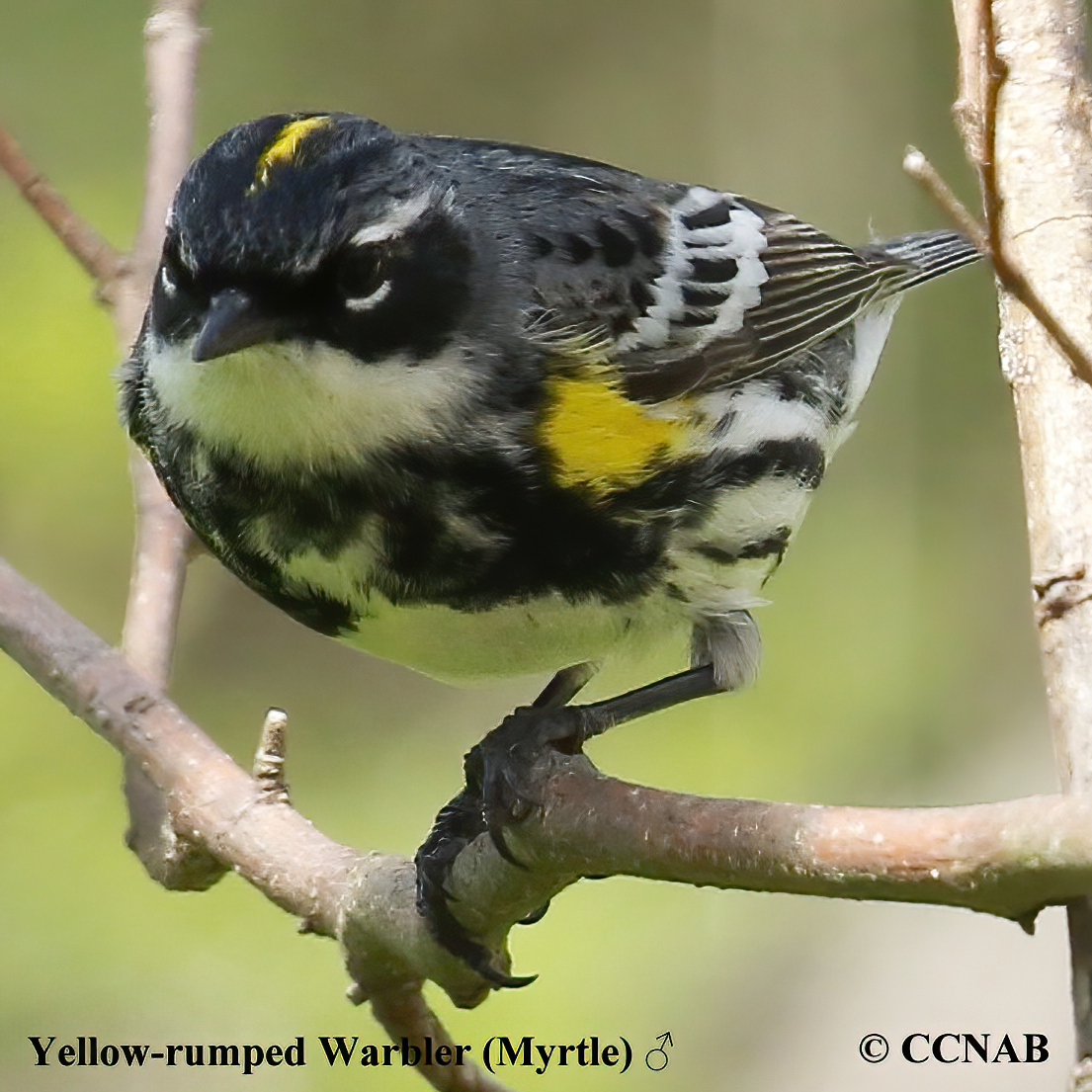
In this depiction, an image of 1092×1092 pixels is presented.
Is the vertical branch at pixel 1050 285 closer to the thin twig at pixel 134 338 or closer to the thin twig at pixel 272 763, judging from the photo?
the thin twig at pixel 272 763

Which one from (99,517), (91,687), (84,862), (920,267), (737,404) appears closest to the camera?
(91,687)

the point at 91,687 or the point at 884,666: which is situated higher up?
the point at 91,687

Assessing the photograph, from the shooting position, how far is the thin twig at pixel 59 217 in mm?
2691

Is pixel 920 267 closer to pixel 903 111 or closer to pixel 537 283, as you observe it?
pixel 537 283

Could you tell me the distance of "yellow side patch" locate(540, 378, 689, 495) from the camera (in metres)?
2.38

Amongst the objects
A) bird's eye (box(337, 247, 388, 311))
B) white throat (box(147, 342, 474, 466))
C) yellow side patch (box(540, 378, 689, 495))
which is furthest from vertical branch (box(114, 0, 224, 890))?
yellow side patch (box(540, 378, 689, 495))

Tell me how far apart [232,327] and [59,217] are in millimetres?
915

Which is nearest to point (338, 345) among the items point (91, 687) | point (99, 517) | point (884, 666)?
point (91, 687)

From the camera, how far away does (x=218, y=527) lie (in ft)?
8.13

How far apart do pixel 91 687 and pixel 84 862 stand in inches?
97.4

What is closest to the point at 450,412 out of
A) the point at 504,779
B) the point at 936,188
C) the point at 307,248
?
the point at 307,248

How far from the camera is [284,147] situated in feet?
7.18

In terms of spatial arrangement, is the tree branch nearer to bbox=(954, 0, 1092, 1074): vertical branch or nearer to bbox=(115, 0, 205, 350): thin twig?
bbox=(954, 0, 1092, 1074): vertical branch

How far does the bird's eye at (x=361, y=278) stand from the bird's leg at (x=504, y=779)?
0.65m
